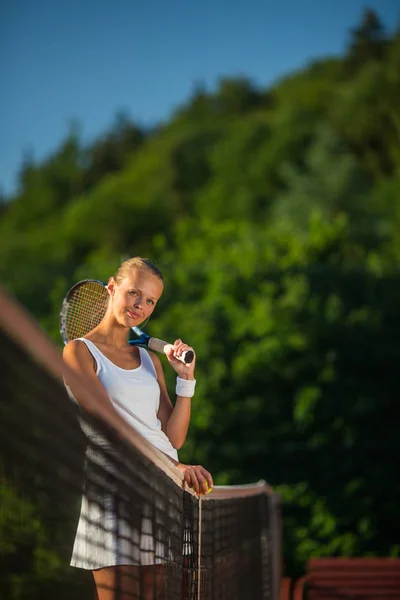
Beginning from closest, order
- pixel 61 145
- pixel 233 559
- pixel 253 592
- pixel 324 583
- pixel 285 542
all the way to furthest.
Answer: pixel 233 559
pixel 253 592
pixel 324 583
pixel 285 542
pixel 61 145

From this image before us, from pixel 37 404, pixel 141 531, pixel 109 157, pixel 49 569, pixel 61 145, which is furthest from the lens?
pixel 109 157

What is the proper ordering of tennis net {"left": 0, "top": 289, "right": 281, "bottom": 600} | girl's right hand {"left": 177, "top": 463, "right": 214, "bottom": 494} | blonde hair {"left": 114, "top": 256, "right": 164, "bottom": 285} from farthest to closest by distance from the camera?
1. blonde hair {"left": 114, "top": 256, "right": 164, "bottom": 285}
2. girl's right hand {"left": 177, "top": 463, "right": 214, "bottom": 494}
3. tennis net {"left": 0, "top": 289, "right": 281, "bottom": 600}

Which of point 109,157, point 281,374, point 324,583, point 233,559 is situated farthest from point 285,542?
point 109,157

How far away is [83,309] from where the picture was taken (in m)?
3.76

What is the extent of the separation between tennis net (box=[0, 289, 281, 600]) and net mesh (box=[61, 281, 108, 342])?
718mm

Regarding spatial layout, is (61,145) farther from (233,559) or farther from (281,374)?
(233,559)

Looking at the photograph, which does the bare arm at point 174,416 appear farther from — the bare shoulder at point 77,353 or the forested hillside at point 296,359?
the forested hillside at point 296,359

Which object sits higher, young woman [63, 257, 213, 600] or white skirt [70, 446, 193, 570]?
young woman [63, 257, 213, 600]

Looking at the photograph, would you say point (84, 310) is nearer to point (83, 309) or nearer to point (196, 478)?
point (83, 309)

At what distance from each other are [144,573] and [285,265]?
1399 cm

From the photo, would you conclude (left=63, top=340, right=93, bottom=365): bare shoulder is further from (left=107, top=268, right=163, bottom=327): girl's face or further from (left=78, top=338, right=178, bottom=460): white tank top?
(left=107, top=268, right=163, bottom=327): girl's face

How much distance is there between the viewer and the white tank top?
10.5ft

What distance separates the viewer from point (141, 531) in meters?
2.93

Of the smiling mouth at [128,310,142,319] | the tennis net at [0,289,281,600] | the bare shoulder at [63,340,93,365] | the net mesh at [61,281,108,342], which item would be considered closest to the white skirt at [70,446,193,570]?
the tennis net at [0,289,281,600]
